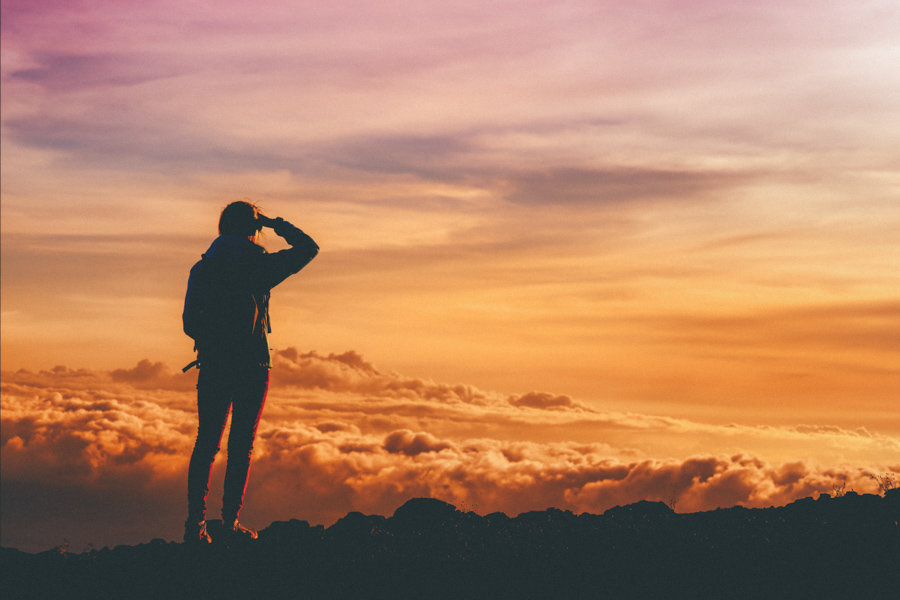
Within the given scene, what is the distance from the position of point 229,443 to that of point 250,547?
1.01 metres

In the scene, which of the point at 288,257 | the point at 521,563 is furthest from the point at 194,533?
the point at 521,563

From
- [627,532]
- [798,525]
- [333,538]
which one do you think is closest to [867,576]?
[798,525]

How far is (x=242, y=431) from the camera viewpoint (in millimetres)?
8922

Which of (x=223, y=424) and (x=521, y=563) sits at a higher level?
(x=223, y=424)

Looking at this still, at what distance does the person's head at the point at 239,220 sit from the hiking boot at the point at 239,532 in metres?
2.88

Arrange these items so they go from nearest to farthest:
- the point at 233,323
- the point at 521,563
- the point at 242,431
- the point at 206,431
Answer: the point at 521,563, the point at 233,323, the point at 206,431, the point at 242,431

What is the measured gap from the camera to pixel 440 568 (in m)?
7.98

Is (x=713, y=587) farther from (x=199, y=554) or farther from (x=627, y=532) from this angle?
(x=199, y=554)

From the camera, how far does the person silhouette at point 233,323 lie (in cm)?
872

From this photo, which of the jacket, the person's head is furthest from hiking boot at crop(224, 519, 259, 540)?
the person's head

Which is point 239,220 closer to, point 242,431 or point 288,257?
point 288,257

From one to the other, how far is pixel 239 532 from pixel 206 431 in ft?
3.75

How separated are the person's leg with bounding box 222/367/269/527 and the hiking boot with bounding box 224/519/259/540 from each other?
99mm

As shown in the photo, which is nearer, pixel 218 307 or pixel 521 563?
pixel 521 563
